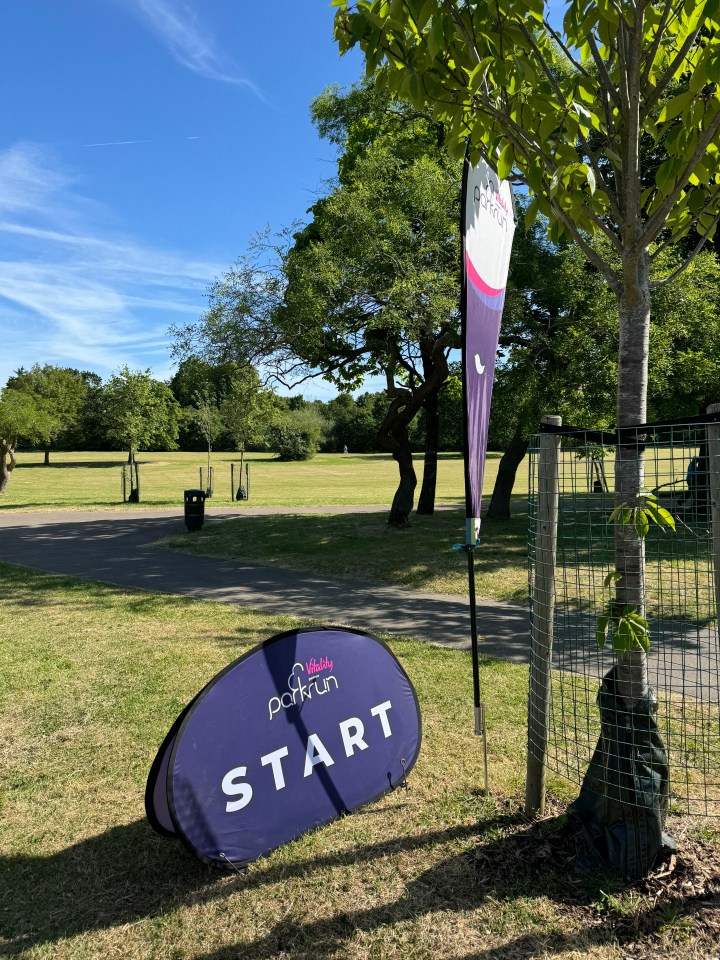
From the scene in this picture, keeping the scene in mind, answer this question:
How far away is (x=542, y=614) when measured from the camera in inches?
140

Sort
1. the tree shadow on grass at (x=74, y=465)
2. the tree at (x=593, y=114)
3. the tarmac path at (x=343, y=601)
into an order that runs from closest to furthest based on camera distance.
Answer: the tree at (x=593, y=114)
the tarmac path at (x=343, y=601)
the tree shadow on grass at (x=74, y=465)

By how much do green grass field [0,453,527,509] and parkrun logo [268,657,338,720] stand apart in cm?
2160

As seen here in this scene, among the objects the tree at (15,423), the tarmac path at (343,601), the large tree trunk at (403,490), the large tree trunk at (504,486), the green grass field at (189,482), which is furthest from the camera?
the tree at (15,423)

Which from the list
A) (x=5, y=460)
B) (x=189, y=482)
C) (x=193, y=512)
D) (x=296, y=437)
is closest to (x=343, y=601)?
(x=193, y=512)

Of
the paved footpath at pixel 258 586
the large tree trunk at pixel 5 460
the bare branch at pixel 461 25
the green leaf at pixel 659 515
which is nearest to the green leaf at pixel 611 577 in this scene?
the green leaf at pixel 659 515

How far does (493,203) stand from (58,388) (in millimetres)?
68995

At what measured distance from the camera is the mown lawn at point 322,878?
2.83m

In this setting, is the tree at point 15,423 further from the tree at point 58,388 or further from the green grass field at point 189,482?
the tree at point 58,388

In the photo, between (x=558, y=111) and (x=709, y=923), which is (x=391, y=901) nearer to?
(x=709, y=923)

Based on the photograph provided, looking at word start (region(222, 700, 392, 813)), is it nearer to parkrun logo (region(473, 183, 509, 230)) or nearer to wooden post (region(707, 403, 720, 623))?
wooden post (region(707, 403, 720, 623))

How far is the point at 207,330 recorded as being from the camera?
1456 centimetres

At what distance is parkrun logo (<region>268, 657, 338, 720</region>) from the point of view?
3.50 m

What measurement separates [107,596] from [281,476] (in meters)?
39.2

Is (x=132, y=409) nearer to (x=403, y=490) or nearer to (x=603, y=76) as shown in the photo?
(x=403, y=490)
